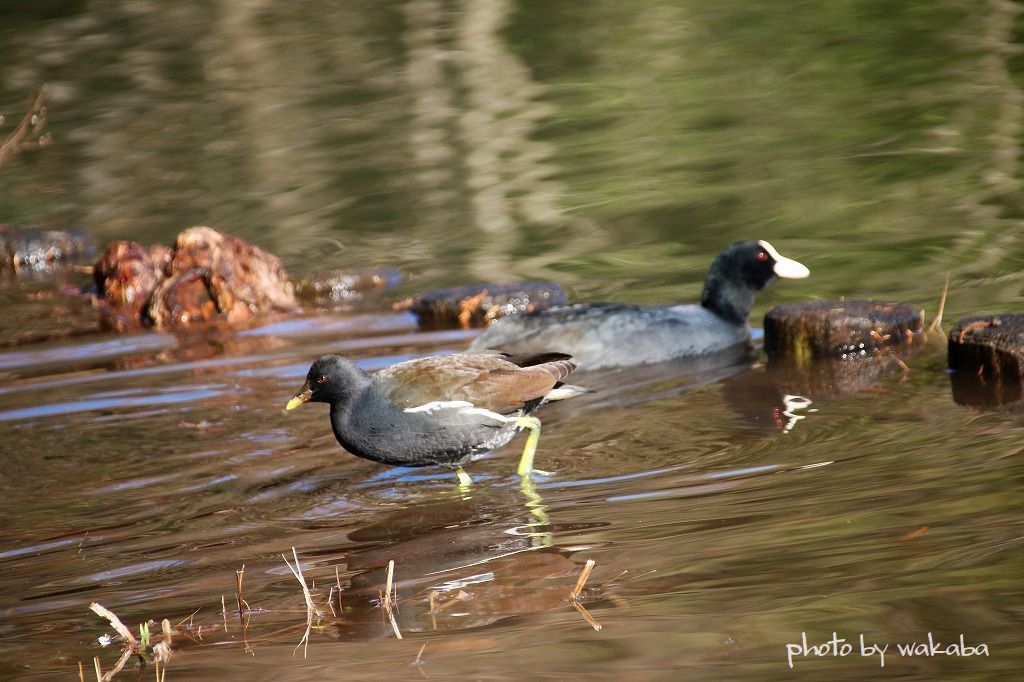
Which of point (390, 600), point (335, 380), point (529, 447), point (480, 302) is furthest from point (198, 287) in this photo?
point (390, 600)

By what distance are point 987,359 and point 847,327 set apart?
1.35m

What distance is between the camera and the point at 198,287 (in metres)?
11.5

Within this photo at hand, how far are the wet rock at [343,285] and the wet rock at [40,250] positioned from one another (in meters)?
3.71

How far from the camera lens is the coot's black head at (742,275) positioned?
9.61 metres

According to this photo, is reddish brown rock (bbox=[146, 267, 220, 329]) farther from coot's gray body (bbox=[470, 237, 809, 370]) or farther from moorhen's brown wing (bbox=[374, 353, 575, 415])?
moorhen's brown wing (bbox=[374, 353, 575, 415])

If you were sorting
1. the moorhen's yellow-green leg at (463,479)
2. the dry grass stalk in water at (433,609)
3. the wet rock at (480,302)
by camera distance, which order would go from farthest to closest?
1. the wet rock at (480,302)
2. the moorhen's yellow-green leg at (463,479)
3. the dry grass stalk in water at (433,609)

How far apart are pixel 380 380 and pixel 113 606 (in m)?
1.84

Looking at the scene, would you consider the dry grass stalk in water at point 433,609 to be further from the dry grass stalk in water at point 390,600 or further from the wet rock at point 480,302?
the wet rock at point 480,302

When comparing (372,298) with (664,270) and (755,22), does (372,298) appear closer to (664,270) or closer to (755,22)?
(664,270)

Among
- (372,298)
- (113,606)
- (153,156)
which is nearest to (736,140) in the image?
(372,298)

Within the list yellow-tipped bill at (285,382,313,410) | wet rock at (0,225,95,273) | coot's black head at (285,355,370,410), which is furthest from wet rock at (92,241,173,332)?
coot's black head at (285,355,370,410)

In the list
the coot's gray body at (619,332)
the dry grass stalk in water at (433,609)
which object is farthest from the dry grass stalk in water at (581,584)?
the coot's gray body at (619,332)

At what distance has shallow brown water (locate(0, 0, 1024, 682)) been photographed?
4.20 meters

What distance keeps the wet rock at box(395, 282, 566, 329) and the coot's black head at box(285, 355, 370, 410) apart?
3.70 metres
